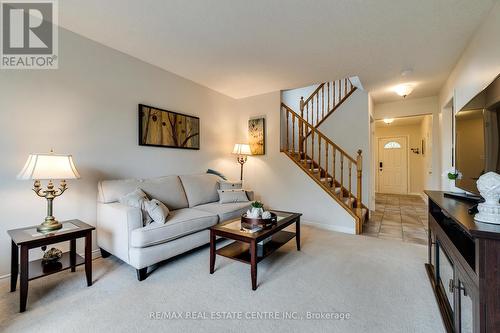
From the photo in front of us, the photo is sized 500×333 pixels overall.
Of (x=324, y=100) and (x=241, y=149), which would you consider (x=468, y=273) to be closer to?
(x=241, y=149)

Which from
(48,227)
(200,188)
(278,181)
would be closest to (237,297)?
(48,227)

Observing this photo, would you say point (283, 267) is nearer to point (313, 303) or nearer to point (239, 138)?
point (313, 303)

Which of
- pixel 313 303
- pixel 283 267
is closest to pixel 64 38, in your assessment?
pixel 283 267

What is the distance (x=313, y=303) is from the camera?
1.77 metres

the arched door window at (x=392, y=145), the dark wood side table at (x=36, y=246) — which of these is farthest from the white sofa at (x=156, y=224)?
the arched door window at (x=392, y=145)

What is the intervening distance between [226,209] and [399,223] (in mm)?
3213

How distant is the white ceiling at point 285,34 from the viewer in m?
1.99

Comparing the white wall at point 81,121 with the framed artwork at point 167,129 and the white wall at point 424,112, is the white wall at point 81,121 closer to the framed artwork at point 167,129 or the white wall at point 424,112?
the framed artwork at point 167,129

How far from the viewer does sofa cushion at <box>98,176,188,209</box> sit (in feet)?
8.26

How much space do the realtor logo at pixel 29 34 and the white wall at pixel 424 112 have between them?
576 cm

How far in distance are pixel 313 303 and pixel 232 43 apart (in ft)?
8.88

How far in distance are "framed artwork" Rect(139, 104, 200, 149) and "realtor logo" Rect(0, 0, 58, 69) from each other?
40.1 inches

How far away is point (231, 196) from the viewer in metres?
3.43

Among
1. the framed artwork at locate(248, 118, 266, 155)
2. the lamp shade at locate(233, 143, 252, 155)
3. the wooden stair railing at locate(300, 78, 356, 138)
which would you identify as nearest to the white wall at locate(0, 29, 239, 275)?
the lamp shade at locate(233, 143, 252, 155)
